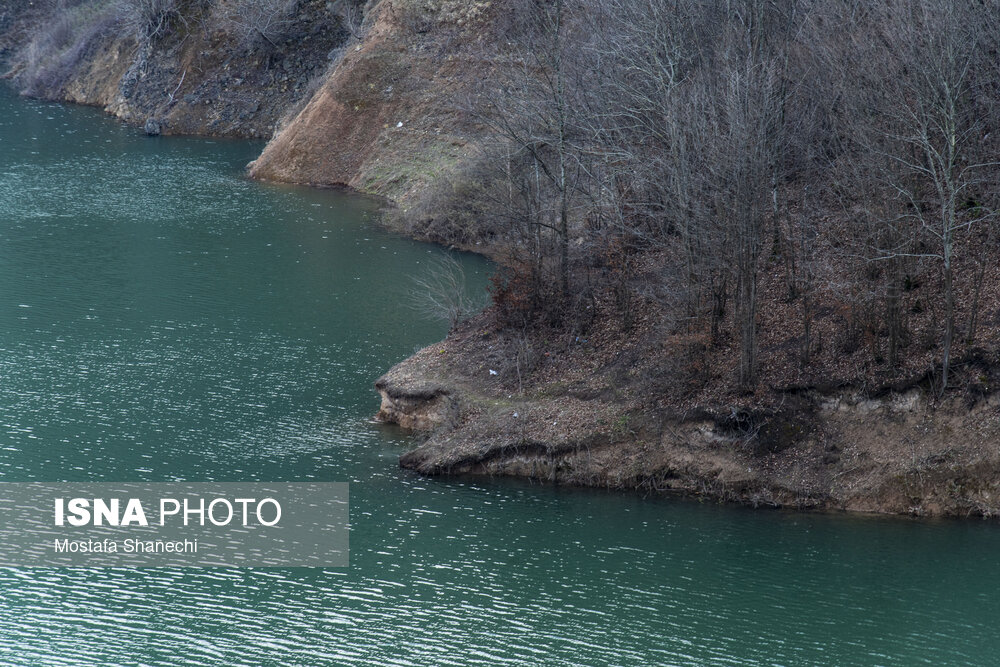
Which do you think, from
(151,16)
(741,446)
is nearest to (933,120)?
(741,446)

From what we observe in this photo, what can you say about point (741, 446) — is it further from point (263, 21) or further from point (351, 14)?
point (263, 21)

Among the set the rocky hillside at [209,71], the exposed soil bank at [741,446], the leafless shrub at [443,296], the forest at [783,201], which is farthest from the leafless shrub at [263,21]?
the exposed soil bank at [741,446]

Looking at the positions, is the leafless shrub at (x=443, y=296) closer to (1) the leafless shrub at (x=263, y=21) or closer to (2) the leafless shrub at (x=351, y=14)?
(2) the leafless shrub at (x=351, y=14)

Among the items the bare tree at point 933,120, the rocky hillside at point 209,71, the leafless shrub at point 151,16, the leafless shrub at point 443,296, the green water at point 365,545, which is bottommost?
the green water at point 365,545

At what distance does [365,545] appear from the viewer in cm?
2112

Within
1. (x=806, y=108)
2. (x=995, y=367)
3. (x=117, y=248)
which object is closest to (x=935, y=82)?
(x=806, y=108)

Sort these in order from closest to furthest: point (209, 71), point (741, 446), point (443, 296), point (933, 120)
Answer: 1. point (933, 120)
2. point (741, 446)
3. point (443, 296)
4. point (209, 71)

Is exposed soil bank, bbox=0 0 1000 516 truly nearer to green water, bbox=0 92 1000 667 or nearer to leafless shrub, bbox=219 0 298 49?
green water, bbox=0 92 1000 667

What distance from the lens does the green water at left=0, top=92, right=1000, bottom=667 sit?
705 inches

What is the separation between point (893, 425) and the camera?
2331cm

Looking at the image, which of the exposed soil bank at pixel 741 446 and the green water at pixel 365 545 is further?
the exposed soil bank at pixel 741 446

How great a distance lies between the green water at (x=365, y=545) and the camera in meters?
17.9

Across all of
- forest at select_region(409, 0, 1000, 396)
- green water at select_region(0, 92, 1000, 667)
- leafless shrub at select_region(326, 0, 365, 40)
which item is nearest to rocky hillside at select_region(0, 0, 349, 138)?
leafless shrub at select_region(326, 0, 365, 40)

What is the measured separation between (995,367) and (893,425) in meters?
2.40
